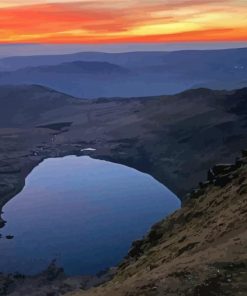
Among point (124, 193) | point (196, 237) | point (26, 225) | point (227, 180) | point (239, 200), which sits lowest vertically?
point (196, 237)

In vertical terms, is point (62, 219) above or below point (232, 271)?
above

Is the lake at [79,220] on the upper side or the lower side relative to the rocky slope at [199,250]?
upper

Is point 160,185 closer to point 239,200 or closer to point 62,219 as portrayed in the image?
point 62,219

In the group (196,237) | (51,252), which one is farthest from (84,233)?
(196,237)

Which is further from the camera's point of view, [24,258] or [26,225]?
[26,225]

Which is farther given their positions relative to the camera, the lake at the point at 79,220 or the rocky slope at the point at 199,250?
the lake at the point at 79,220
